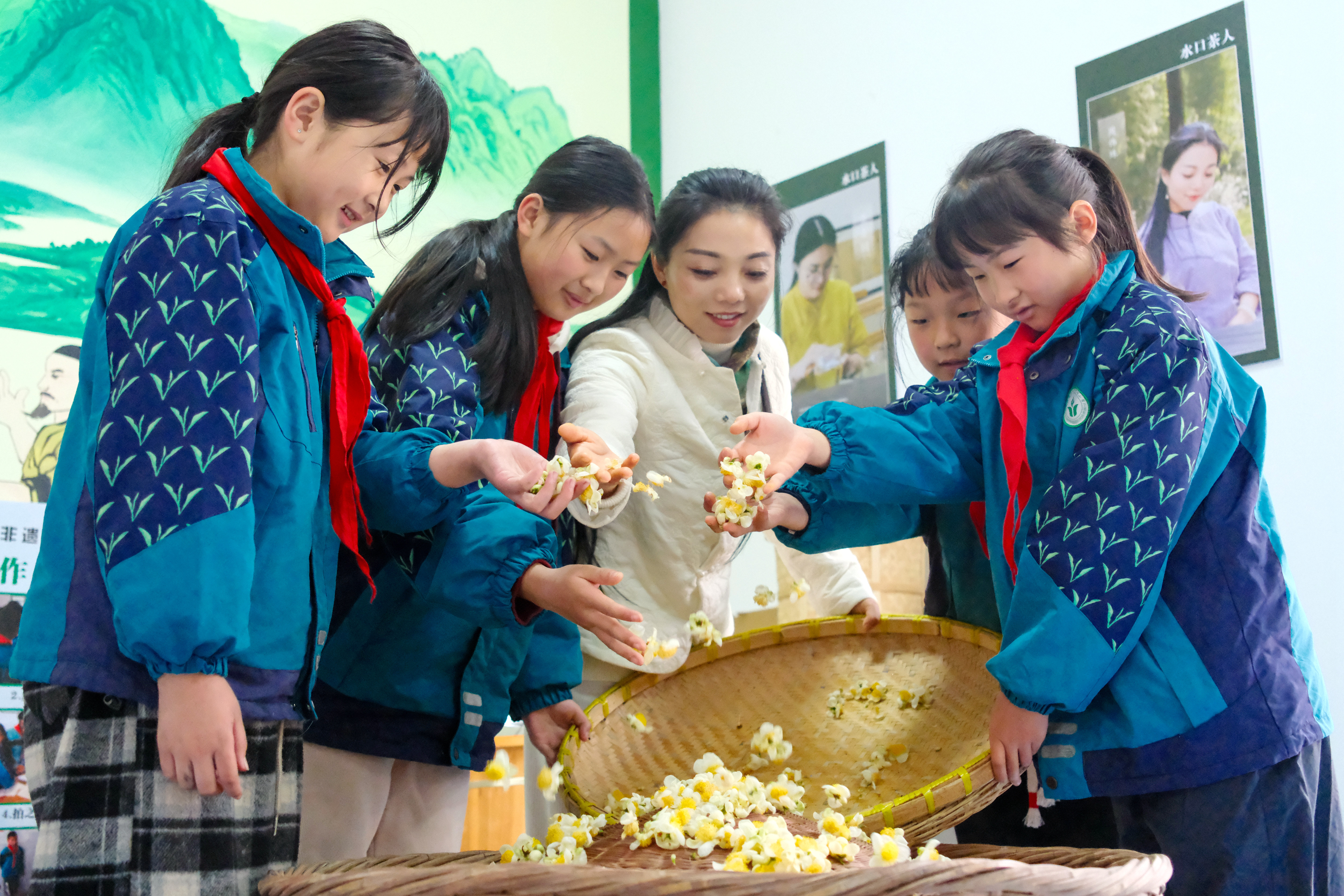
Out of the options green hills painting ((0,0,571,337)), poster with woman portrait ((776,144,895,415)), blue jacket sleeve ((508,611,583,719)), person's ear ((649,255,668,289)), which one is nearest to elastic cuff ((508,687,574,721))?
blue jacket sleeve ((508,611,583,719))

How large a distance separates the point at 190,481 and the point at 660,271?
0.84m

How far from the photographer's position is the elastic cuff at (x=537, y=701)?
1.25 m

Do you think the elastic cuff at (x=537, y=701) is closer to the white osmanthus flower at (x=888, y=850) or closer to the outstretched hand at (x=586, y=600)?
A: the outstretched hand at (x=586, y=600)

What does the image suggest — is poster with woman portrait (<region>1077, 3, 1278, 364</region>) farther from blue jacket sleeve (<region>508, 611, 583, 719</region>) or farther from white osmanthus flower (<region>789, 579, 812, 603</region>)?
blue jacket sleeve (<region>508, 611, 583, 719</region>)

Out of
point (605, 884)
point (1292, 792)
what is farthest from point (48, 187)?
point (1292, 792)

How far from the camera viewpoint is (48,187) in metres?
2.22

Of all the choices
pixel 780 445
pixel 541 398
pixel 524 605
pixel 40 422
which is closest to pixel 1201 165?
pixel 780 445

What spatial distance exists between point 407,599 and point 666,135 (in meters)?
2.65

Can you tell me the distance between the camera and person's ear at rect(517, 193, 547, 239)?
133 cm

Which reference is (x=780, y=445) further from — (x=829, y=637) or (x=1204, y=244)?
(x=1204, y=244)

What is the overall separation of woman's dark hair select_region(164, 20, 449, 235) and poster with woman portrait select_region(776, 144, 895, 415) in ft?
6.12

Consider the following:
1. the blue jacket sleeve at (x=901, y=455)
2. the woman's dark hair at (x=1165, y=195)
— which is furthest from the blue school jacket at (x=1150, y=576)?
the woman's dark hair at (x=1165, y=195)

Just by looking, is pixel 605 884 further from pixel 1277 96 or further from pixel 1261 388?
pixel 1277 96

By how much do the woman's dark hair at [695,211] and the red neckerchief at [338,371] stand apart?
47cm
